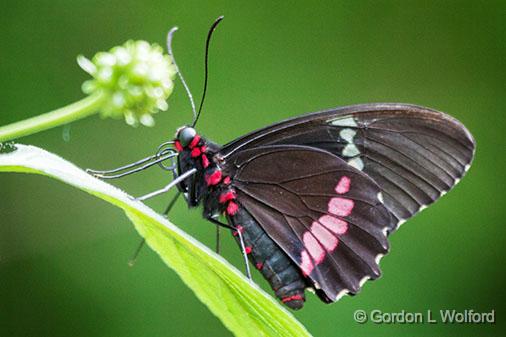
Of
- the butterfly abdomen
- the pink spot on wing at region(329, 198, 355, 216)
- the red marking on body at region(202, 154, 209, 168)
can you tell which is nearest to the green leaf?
the butterfly abdomen

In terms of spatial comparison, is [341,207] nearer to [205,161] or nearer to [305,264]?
[305,264]

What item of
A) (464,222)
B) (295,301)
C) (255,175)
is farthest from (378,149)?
(464,222)

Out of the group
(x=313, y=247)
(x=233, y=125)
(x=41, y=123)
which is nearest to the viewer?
(x=41, y=123)

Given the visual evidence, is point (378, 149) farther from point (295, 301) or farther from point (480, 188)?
point (480, 188)

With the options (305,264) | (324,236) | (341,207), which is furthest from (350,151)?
(305,264)

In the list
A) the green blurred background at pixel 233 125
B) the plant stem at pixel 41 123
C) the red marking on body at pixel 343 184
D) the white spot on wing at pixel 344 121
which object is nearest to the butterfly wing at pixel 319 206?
the red marking on body at pixel 343 184

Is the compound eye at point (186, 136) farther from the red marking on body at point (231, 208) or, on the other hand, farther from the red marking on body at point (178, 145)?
the red marking on body at point (231, 208)
